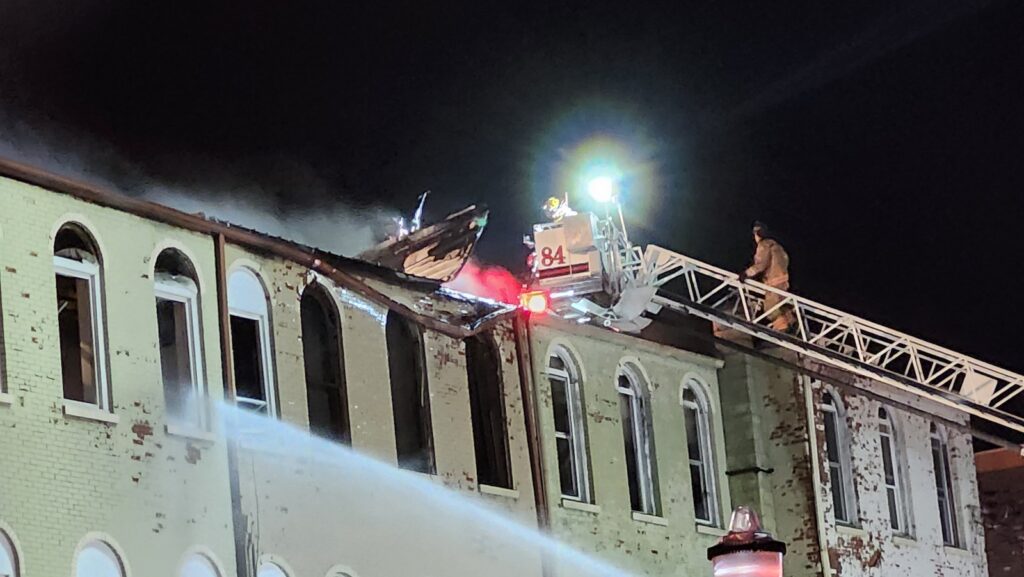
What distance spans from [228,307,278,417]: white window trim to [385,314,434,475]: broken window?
5.67 feet

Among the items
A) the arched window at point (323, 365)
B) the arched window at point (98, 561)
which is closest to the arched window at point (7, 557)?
the arched window at point (98, 561)

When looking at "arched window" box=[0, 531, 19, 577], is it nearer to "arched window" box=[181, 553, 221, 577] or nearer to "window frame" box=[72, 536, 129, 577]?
"window frame" box=[72, 536, 129, 577]

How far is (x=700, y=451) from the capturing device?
66.6ft

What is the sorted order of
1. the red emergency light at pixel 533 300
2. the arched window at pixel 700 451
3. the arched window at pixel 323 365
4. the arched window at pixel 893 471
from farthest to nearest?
the arched window at pixel 893 471 → the arched window at pixel 700 451 → the red emergency light at pixel 533 300 → the arched window at pixel 323 365

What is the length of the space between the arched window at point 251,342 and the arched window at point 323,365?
541 mm

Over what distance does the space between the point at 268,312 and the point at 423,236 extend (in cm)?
283

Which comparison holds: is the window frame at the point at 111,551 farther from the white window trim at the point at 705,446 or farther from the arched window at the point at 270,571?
the white window trim at the point at 705,446

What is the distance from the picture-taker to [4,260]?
492 inches

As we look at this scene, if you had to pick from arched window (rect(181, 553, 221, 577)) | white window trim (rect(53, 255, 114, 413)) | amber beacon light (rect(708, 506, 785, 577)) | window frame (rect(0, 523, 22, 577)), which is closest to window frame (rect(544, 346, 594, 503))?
arched window (rect(181, 553, 221, 577))

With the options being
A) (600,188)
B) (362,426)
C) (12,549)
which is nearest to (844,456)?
(600,188)

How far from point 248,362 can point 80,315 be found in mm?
1927

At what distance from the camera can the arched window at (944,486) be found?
22984 mm

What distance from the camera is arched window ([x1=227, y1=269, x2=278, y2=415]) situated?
572 inches

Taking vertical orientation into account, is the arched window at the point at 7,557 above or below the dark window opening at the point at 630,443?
below
